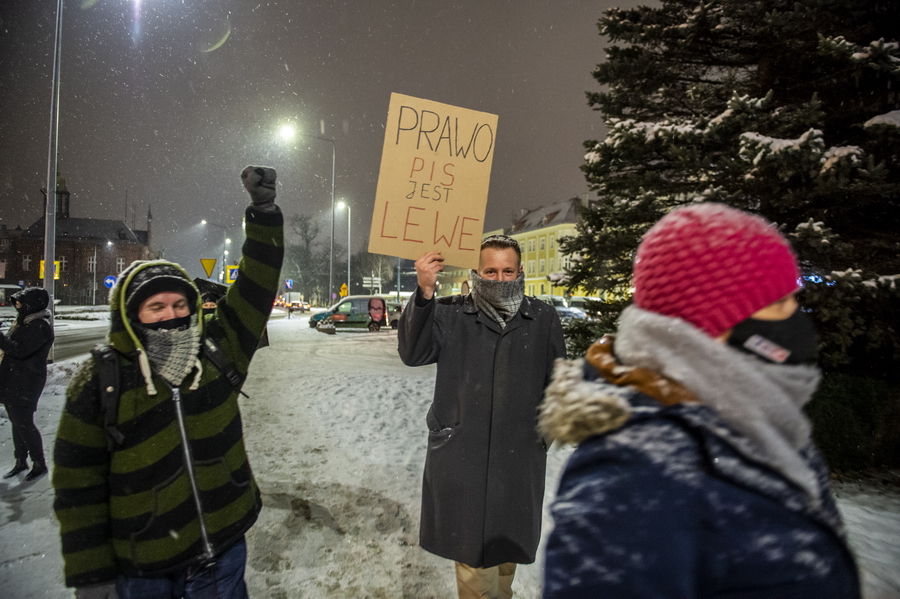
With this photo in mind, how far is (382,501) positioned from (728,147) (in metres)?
5.42

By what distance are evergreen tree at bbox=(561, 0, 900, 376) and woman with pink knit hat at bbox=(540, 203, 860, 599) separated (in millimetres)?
4876

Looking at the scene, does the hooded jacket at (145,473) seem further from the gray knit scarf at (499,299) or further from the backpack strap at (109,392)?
the gray knit scarf at (499,299)

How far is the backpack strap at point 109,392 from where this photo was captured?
201 cm

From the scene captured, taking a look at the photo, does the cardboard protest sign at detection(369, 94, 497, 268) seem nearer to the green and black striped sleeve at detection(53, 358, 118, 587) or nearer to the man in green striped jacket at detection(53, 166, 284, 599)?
the man in green striped jacket at detection(53, 166, 284, 599)

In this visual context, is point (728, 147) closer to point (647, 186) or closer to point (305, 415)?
point (647, 186)

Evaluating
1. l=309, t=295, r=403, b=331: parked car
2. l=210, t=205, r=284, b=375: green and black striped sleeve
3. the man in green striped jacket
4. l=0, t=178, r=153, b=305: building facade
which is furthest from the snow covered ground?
l=0, t=178, r=153, b=305: building facade

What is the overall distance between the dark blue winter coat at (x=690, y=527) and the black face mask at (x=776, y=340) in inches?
6.6

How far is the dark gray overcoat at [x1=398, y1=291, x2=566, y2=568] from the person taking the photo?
2586 mm

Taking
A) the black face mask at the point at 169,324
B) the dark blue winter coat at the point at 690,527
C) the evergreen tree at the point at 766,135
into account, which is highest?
the evergreen tree at the point at 766,135

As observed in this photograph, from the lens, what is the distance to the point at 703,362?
0.98m

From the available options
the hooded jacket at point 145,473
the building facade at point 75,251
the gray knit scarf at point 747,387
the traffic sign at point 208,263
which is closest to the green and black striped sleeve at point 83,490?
the hooded jacket at point 145,473

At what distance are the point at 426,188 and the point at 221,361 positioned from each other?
1402mm

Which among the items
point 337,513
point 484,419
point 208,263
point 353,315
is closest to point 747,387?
point 484,419

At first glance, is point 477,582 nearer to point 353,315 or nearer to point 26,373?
point 26,373
